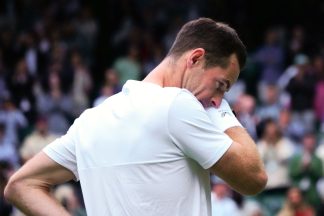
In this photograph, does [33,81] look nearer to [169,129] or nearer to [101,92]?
[101,92]

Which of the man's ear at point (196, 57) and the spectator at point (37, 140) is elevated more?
the man's ear at point (196, 57)

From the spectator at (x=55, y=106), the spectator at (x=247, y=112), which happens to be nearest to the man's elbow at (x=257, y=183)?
the spectator at (x=247, y=112)

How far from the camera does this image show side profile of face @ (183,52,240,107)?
3.91 meters

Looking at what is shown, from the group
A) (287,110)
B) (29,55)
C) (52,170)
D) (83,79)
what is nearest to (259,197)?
(287,110)

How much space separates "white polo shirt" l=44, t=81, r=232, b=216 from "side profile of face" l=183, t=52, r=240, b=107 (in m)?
0.07

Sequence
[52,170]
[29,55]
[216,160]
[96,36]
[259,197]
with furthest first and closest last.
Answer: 1. [96,36]
2. [29,55]
3. [259,197]
4. [52,170]
5. [216,160]

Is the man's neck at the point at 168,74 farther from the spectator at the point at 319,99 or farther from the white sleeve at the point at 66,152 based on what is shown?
the spectator at the point at 319,99

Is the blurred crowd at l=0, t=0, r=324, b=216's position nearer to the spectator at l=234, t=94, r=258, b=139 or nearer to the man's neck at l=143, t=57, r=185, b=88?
the spectator at l=234, t=94, r=258, b=139

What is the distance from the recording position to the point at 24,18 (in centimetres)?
2086

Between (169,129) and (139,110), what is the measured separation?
15cm

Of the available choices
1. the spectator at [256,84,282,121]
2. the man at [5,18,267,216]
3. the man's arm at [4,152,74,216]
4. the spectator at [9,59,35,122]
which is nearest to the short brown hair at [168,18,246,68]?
the man at [5,18,267,216]

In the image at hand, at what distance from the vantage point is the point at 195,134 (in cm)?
380

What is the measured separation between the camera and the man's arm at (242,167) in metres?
3.80

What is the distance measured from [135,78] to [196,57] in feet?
44.5
